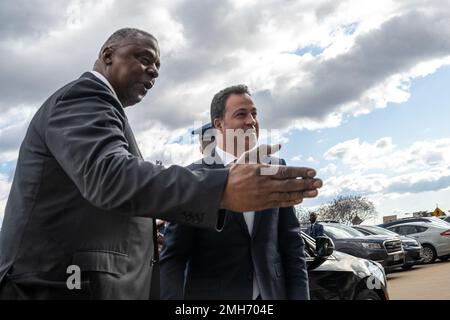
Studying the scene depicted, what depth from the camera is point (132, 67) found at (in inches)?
75.0

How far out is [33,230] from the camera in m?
1.51

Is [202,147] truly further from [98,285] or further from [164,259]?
[98,285]

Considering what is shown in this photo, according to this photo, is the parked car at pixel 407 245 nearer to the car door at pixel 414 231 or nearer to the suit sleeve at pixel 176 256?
the car door at pixel 414 231

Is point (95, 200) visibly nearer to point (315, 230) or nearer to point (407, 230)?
point (315, 230)

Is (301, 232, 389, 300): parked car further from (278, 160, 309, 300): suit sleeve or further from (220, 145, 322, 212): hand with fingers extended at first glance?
(220, 145, 322, 212): hand with fingers extended

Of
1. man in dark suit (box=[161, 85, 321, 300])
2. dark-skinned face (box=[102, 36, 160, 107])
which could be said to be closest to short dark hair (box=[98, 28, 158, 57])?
dark-skinned face (box=[102, 36, 160, 107])

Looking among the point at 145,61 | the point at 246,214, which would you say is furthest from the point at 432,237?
the point at 145,61

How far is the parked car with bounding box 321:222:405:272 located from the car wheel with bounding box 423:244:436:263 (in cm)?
462

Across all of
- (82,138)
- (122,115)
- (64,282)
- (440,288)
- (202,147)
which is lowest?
(440,288)

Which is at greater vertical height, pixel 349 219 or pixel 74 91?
pixel 349 219

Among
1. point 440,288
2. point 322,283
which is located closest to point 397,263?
point 440,288

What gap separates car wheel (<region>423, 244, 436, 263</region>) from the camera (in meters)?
16.7

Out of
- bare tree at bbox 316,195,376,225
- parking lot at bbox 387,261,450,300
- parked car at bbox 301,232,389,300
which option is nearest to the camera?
parked car at bbox 301,232,389,300

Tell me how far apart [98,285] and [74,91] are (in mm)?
592
